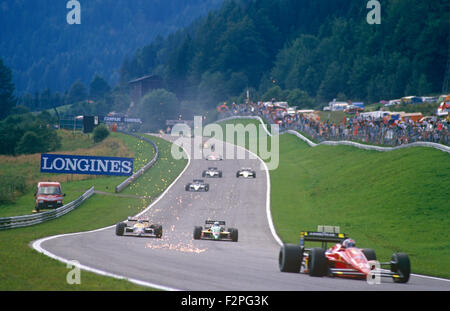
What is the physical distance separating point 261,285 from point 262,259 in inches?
255

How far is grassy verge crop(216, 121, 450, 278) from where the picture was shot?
3048 cm

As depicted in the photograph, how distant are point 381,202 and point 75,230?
18.8 m

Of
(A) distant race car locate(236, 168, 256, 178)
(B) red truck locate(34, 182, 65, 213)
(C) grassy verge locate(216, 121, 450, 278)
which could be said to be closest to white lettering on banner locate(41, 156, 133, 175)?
(B) red truck locate(34, 182, 65, 213)

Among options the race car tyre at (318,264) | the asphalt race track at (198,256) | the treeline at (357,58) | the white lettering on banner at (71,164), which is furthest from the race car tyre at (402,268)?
the treeline at (357,58)

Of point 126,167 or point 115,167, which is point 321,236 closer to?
point 126,167

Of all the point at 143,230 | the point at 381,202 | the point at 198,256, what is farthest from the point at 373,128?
the point at 198,256

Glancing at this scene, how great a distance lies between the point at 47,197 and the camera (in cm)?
4309

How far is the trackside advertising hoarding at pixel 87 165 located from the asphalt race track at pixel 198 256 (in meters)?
6.24

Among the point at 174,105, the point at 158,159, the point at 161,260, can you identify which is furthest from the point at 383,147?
the point at 174,105

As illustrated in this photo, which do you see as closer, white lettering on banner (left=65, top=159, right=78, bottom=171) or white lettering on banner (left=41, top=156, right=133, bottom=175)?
white lettering on banner (left=41, top=156, right=133, bottom=175)

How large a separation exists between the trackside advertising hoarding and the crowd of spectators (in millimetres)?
21553

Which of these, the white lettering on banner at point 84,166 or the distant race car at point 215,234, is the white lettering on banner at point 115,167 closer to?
the white lettering on banner at point 84,166

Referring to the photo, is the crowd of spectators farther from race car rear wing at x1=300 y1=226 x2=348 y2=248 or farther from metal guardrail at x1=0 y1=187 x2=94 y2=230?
race car rear wing at x1=300 y1=226 x2=348 y2=248

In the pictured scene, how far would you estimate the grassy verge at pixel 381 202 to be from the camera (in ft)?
100
